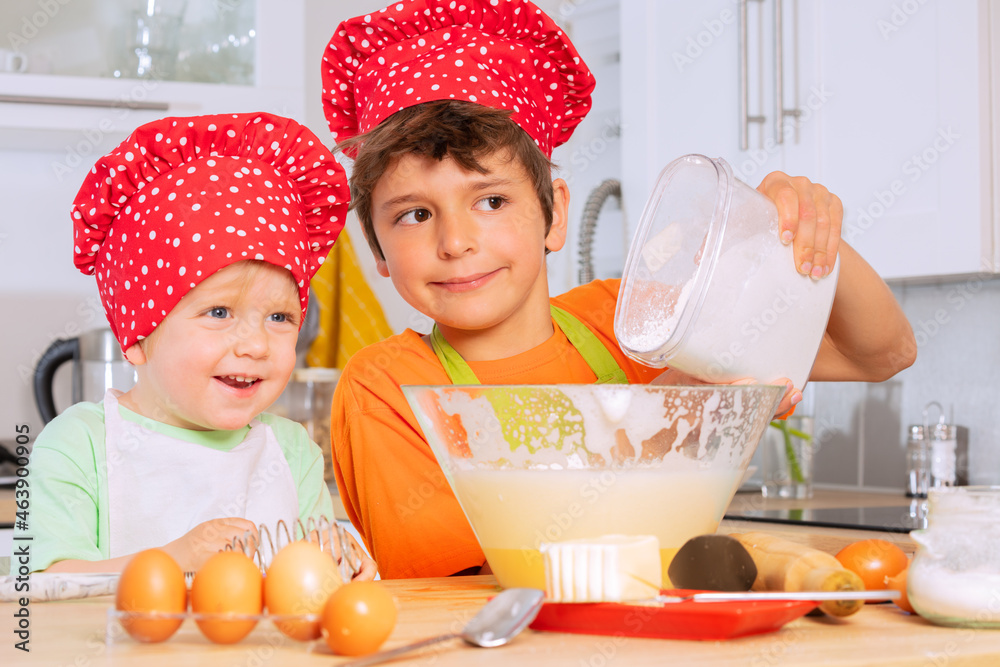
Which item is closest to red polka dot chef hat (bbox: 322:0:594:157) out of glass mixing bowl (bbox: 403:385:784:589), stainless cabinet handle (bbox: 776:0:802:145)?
glass mixing bowl (bbox: 403:385:784:589)

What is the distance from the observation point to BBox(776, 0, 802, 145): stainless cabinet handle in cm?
191

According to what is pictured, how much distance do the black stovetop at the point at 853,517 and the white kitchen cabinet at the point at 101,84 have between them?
3.93 feet

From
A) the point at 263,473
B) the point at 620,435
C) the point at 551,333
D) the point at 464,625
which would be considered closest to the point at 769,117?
the point at 551,333

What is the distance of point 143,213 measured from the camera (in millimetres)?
964

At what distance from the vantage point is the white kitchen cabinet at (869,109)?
161 centimetres

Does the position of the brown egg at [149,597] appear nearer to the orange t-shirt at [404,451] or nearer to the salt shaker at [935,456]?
the orange t-shirt at [404,451]

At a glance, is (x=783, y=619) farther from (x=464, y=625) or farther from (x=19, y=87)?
(x=19, y=87)

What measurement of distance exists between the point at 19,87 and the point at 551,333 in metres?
1.26

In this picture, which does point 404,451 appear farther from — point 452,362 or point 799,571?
point 799,571

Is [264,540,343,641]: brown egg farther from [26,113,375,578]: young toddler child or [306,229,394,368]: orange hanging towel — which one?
[306,229,394,368]: orange hanging towel

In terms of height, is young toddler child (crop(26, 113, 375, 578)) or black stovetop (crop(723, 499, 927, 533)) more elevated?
young toddler child (crop(26, 113, 375, 578))

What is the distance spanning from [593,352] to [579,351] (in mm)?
19

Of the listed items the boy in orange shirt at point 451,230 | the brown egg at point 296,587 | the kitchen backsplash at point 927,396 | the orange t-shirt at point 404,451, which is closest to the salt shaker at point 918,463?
the kitchen backsplash at point 927,396

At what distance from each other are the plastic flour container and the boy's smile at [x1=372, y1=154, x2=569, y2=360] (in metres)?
0.19
